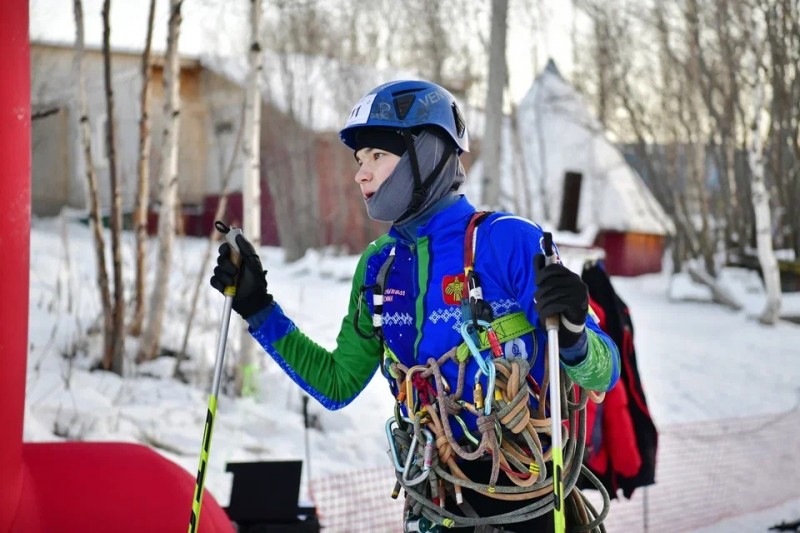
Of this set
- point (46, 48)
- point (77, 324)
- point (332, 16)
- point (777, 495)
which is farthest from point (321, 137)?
point (777, 495)

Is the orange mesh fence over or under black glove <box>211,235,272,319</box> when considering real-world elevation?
under

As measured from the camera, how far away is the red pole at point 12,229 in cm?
219

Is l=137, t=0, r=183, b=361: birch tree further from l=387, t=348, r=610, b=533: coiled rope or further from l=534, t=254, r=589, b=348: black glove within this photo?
l=534, t=254, r=589, b=348: black glove

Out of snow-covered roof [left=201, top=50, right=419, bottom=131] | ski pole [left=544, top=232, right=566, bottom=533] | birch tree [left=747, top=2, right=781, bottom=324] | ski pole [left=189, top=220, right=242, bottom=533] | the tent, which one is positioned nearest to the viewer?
ski pole [left=544, top=232, right=566, bottom=533]

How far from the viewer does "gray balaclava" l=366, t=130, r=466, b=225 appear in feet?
8.27

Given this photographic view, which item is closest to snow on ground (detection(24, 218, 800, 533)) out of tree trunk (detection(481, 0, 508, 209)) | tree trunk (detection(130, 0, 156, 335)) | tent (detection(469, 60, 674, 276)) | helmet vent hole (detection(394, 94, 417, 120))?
tree trunk (detection(130, 0, 156, 335))

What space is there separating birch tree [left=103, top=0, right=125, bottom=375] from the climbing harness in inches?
208

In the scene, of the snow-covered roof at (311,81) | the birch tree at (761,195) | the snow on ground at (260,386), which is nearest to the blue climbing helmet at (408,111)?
the snow on ground at (260,386)

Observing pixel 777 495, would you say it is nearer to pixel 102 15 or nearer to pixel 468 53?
pixel 102 15

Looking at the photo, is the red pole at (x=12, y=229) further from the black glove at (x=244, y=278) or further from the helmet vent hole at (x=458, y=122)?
the helmet vent hole at (x=458, y=122)

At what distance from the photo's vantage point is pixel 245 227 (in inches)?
298

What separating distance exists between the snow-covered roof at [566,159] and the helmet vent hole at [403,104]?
1953cm

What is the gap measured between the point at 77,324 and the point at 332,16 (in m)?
14.2

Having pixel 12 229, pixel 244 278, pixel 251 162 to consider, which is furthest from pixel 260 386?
pixel 12 229
